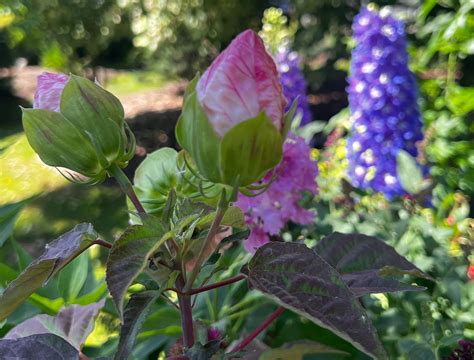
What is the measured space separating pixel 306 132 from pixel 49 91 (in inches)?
30.4

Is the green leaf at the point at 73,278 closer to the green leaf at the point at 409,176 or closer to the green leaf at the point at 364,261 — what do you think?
the green leaf at the point at 364,261

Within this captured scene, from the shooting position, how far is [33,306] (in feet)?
2.01

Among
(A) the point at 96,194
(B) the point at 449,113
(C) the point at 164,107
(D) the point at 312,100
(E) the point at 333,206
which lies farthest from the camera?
(C) the point at 164,107

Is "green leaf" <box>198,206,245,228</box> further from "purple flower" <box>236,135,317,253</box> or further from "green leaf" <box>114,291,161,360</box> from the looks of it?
"purple flower" <box>236,135,317,253</box>

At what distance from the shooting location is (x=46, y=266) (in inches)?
12.3

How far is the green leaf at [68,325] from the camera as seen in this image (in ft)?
1.55

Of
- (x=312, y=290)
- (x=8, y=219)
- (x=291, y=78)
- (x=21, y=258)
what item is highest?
(x=312, y=290)

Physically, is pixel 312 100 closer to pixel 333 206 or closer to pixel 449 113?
pixel 449 113

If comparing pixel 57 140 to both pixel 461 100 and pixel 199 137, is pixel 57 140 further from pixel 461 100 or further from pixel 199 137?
pixel 461 100

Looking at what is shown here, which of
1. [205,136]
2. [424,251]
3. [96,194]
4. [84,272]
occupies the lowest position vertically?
[96,194]

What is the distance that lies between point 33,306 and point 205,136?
15.9 inches

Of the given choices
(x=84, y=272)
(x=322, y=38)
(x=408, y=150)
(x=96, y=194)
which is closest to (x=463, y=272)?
(x=84, y=272)

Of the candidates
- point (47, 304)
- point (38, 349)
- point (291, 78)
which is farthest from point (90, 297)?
point (291, 78)

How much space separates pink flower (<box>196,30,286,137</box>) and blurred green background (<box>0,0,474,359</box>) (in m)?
0.24
